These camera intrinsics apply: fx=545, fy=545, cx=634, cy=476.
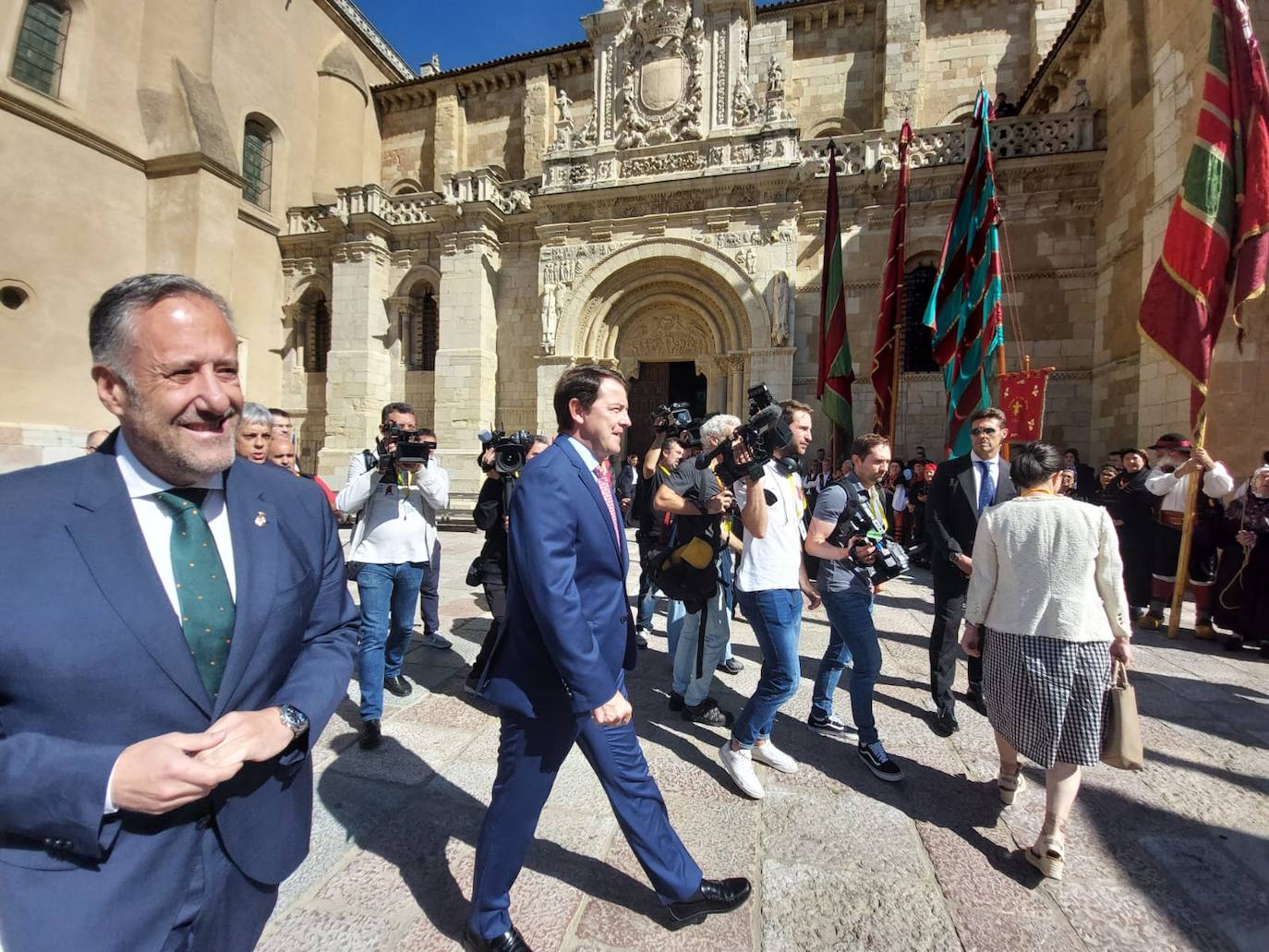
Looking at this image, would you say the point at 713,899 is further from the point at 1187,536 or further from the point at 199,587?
the point at 1187,536

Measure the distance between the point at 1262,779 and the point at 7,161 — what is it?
19.7m

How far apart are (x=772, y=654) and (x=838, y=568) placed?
28.1 inches

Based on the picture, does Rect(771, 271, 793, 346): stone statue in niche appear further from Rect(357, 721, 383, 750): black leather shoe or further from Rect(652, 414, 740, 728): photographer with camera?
Rect(357, 721, 383, 750): black leather shoe

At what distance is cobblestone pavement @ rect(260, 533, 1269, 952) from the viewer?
6.78 ft

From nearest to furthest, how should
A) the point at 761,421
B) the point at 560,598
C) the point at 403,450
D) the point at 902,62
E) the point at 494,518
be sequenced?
the point at 560,598
the point at 761,421
the point at 403,450
the point at 494,518
the point at 902,62

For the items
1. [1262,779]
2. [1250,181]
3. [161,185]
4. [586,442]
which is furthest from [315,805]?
[161,185]

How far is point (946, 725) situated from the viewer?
364cm

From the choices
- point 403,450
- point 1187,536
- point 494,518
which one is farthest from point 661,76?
point 1187,536

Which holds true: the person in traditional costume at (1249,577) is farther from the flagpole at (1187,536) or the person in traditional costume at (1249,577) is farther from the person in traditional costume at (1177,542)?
the flagpole at (1187,536)

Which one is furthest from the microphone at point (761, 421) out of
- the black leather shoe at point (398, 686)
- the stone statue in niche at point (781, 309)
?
the stone statue in niche at point (781, 309)

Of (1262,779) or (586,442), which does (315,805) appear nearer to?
(586,442)

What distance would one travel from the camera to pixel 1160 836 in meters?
2.62

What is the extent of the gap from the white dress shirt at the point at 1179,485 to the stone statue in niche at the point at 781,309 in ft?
21.0

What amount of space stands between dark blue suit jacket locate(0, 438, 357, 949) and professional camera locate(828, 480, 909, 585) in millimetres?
2590
